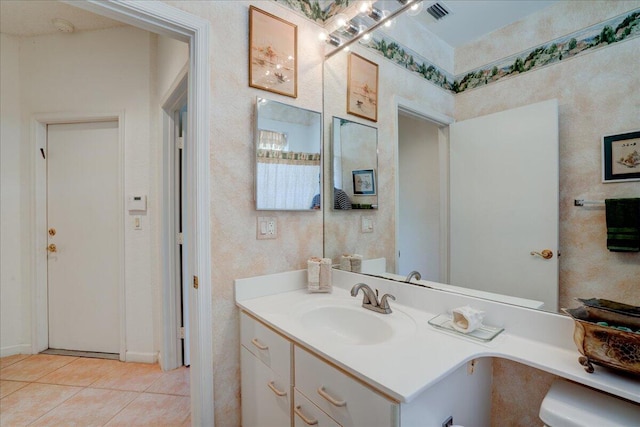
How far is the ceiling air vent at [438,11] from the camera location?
1.20 metres

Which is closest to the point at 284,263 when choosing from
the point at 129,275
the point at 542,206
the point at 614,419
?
the point at 542,206

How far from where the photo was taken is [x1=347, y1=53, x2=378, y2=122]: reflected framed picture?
1595 mm

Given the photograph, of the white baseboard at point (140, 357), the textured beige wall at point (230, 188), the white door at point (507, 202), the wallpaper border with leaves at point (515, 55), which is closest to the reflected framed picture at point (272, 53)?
the textured beige wall at point (230, 188)

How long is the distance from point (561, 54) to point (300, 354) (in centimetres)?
129

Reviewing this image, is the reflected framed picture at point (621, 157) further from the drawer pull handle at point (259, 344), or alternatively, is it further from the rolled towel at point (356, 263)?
the drawer pull handle at point (259, 344)

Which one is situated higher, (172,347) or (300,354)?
(300,354)

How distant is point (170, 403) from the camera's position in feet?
6.11

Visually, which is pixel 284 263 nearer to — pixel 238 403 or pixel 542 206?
pixel 238 403

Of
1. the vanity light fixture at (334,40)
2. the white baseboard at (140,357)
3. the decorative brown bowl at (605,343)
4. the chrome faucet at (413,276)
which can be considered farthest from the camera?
the white baseboard at (140,357)

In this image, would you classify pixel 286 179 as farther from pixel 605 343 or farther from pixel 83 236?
pixel 83 236

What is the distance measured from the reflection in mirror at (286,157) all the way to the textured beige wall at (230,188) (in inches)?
2.0

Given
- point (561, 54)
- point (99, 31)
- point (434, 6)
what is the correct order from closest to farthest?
point (561, 54)
point (434, 6)
point (99, 31)

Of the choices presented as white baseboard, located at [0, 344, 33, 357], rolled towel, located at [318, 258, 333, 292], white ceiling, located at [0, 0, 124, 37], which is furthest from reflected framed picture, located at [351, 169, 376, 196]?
white baseboard, located at [0, 344, 33, 357]

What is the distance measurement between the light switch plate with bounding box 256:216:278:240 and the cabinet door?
0.56 meters
